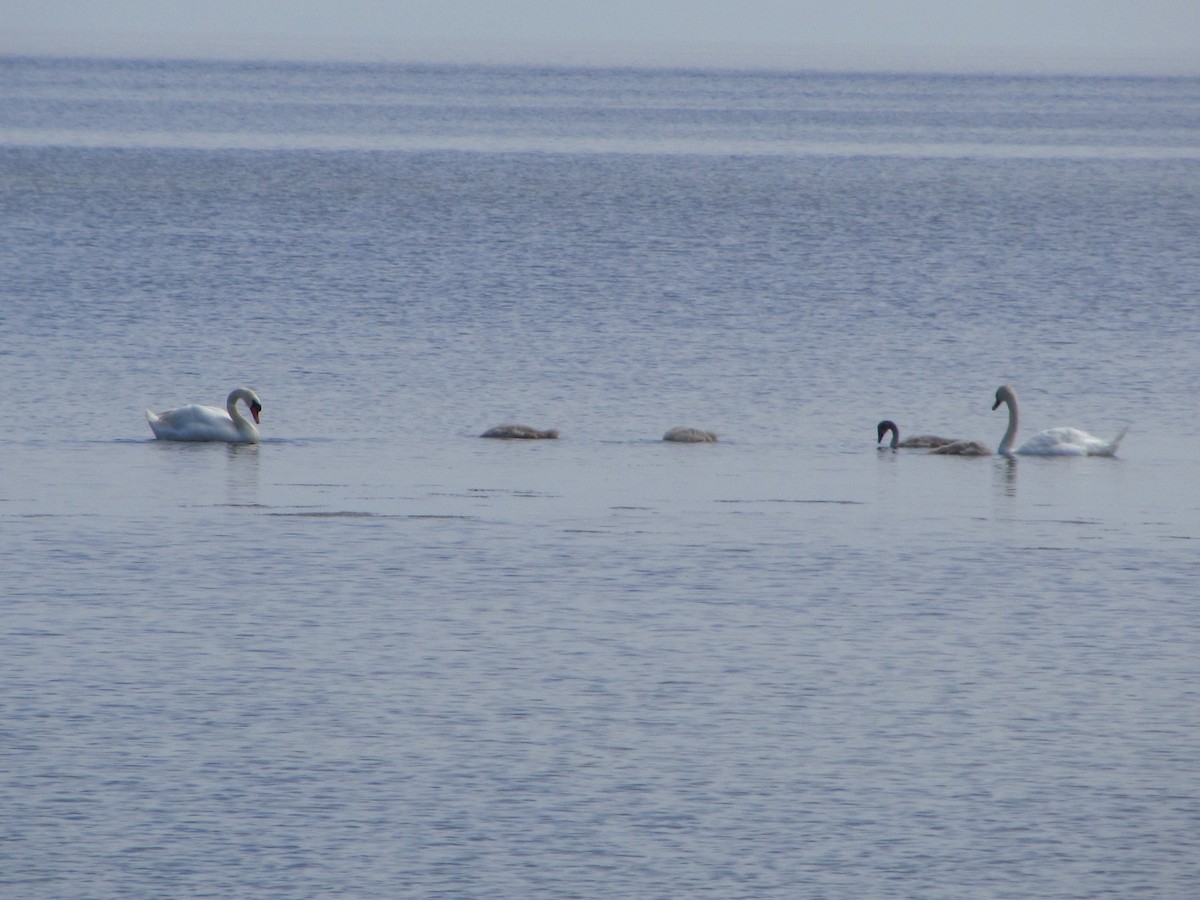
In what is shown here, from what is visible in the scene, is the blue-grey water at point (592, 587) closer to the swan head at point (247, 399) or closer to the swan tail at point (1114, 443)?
the swan tail at point (1114, 443)


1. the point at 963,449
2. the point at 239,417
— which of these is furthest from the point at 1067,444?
the point at 239,417

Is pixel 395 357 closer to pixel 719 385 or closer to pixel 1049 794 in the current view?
pixel 719 385

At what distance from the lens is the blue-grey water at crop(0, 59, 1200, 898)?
35.4 ft

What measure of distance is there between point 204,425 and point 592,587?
294 inches

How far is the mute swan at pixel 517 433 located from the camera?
22.6 metres

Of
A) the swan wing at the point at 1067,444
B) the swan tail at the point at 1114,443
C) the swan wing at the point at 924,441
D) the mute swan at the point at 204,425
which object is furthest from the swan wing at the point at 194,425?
the swan tail at the point at 1114,443

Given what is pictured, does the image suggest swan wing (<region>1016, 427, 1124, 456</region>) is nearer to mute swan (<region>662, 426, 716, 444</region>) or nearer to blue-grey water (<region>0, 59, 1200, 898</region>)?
blue-grey water (<region>0, 59, 1200, 898</region>)

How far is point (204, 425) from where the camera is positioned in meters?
22.3

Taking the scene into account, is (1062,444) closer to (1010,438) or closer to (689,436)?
(1010,438)

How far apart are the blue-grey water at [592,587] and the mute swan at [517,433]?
→ 38cm

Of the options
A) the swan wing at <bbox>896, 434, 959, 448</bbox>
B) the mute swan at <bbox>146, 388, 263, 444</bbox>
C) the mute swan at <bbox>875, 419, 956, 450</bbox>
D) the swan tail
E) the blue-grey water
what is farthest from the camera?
the swan wing at <bbox>896, 434, 959, 448</bbox>

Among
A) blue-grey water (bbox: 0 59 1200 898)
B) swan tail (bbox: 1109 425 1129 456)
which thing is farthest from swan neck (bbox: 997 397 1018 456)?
swan tail (bbox: 1109 425 1129 456)

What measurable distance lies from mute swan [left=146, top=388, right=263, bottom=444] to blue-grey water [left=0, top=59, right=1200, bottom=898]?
0.30 meters

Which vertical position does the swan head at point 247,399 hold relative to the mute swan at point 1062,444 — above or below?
above
